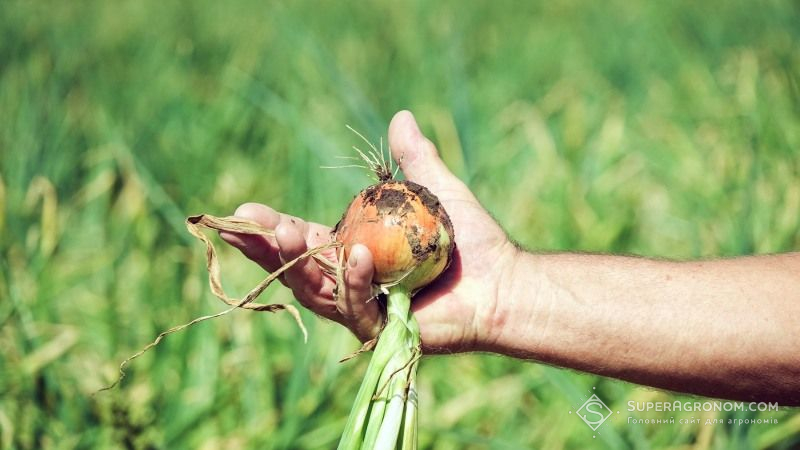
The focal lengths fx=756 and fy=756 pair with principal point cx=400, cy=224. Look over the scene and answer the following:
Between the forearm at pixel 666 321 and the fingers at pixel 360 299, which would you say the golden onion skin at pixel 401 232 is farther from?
the forearm at pixel 666 321

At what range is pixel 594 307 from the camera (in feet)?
4.67

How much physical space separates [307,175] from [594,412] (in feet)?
3.76

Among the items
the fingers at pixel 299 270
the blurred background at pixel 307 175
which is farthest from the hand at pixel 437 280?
the blurred background at pixel 307 175

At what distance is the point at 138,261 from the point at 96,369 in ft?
1.60

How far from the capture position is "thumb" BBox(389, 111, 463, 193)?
5.26ft

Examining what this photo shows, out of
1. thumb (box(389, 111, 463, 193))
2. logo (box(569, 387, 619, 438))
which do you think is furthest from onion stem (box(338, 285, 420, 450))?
→ logo (box(569, 387, 619, 438))

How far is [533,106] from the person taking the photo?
10.6 feet

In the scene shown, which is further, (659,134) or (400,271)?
(659,134)

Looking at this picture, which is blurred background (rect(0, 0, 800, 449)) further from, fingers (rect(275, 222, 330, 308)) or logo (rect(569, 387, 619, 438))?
fingers (rect(275, 222, 330, 308))

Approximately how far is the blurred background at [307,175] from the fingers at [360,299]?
0.38 m

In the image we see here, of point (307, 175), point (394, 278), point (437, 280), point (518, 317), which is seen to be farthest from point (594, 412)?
point (307, 175)

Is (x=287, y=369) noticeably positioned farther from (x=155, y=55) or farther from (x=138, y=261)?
(x=155, y=55)

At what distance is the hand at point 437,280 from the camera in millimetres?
1349

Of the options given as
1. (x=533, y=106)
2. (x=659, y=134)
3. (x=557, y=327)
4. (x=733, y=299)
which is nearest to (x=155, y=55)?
(x=533, y=106)
